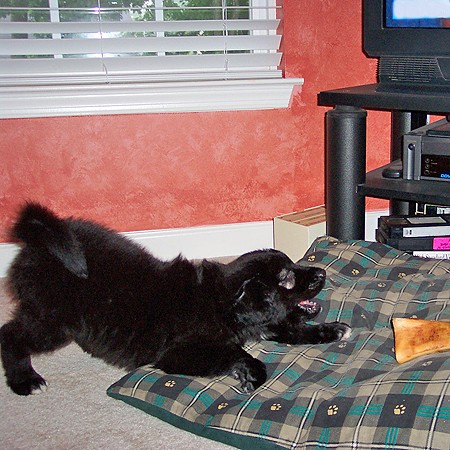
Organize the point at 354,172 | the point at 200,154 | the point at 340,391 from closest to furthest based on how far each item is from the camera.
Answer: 1. the point at 340,391
2. the point at 354,172
3. the point at 200,154

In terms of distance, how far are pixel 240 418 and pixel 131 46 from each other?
1653 mm

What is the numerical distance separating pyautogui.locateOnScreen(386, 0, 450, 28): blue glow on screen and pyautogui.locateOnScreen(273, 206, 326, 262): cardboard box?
782 millimetres

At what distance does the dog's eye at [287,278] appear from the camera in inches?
65.8

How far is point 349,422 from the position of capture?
135 centimetres

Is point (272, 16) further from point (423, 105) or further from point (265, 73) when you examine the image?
point (423, 105)

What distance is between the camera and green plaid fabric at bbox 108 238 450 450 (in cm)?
132

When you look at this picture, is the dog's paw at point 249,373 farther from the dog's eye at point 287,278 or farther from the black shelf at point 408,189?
the black shelf at point 408,189

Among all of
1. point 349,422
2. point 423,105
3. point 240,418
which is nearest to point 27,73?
point 423,105

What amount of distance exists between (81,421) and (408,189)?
1317 millimetres

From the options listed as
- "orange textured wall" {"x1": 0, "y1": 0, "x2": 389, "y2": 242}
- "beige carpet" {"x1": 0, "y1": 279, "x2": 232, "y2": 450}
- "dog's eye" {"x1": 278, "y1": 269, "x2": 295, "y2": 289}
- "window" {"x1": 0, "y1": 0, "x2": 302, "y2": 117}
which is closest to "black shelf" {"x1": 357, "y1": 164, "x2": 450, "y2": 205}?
"orange textured wall" {"x1": 0, "y1": 0, "x2": 389, "y2": 242}

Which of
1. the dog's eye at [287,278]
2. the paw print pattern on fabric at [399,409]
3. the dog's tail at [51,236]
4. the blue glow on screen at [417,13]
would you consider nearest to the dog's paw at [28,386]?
the dog's tail at [51,236]

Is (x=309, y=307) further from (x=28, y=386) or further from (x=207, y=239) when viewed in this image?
(x=207, y=239)

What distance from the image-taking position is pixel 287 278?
1680 millimetres

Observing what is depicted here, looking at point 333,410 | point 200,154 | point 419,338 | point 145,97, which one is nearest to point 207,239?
point 200,154
